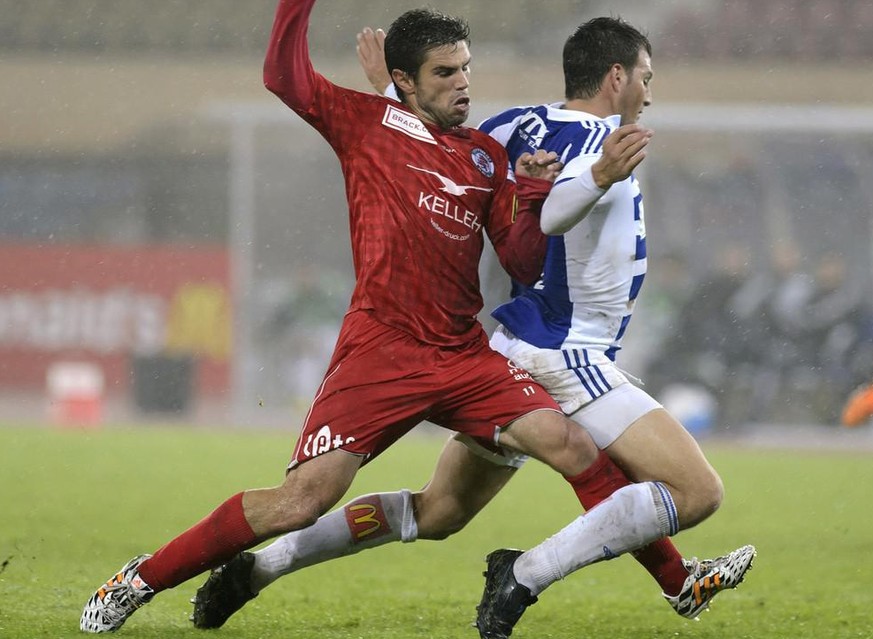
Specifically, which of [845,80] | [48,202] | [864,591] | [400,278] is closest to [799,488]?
[864,591]

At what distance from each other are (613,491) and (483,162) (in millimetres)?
1183

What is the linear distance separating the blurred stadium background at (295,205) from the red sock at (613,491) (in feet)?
29.1

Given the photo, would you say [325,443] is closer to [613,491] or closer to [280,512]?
[280,512]

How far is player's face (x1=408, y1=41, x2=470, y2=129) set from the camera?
15.3ft

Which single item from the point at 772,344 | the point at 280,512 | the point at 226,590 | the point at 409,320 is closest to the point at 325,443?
the point at 280,512

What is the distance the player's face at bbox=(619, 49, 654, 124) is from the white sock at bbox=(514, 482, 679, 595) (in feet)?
4.42

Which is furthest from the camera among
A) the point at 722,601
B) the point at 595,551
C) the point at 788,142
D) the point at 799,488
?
the point at 788,142

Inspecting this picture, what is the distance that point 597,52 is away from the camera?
4.86 m

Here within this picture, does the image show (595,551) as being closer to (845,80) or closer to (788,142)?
(788,142)

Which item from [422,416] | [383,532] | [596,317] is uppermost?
[596,317]

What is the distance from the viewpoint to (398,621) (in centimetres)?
523

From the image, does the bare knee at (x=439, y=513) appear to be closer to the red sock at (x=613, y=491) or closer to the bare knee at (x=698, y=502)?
the red sock at (x=613, y=491)

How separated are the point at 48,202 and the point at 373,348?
48.9 ft

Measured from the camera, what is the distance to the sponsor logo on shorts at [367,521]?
4.96 meters
